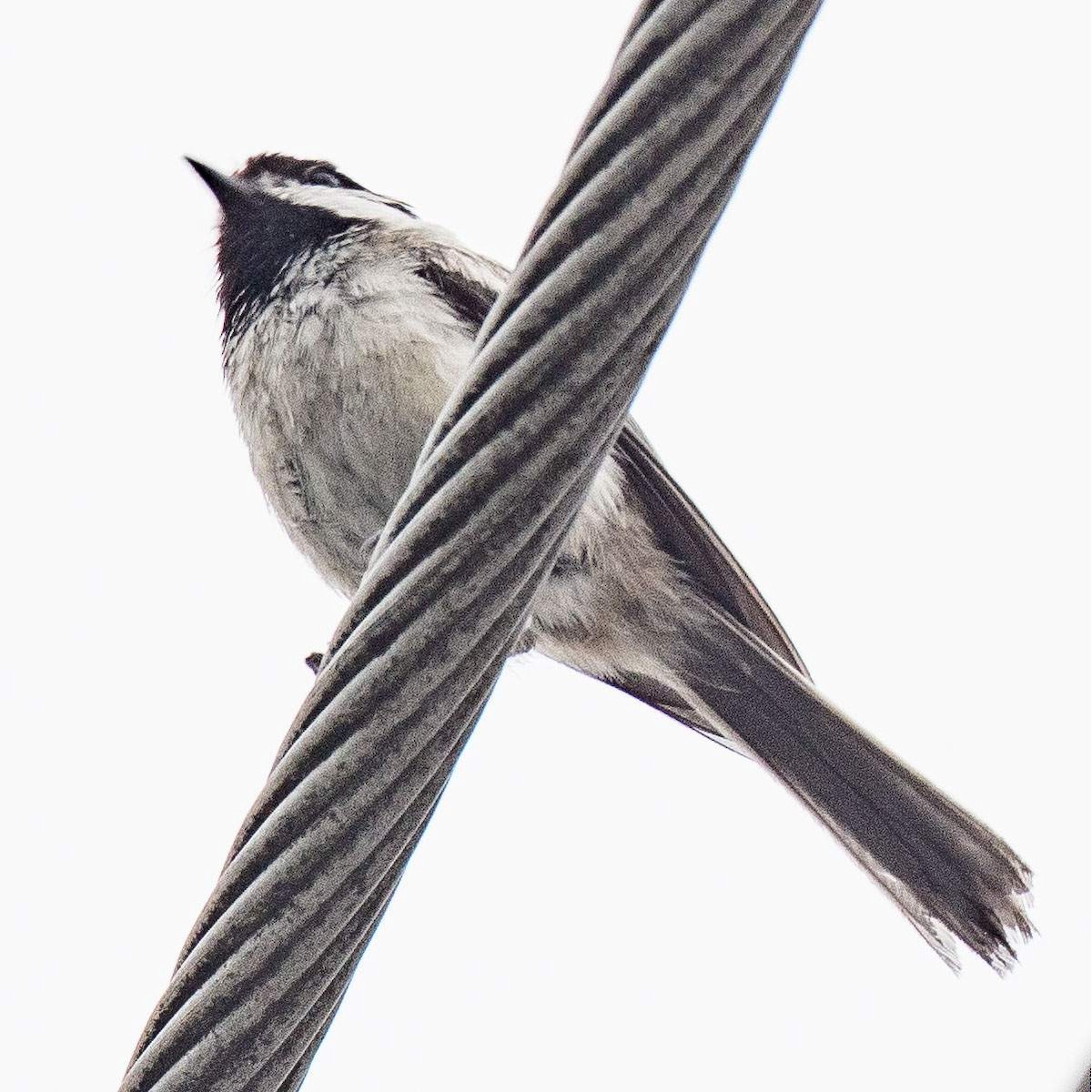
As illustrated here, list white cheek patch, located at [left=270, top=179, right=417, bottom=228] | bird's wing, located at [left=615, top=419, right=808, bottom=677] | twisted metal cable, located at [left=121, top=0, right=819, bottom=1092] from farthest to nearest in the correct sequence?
white cheek patch, located at [left=270, top=179, right=417, bottom=228]
bird's wing, located at [left=615, top=419, right=808, bottom=677]
twisted metal cable, located at [left=121, top=0, right=819, bottom=1092]

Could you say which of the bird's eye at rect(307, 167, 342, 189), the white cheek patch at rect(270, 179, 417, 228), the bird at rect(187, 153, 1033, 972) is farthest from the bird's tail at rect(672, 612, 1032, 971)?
the bird's eye at rect(307, 167, 342, 189)

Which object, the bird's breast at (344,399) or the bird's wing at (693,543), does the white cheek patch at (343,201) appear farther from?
the bird's wing at (693,543)

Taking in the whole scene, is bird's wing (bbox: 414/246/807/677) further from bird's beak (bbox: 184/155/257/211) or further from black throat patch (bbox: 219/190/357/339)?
bird's beak (bbox: 184/155/257/211)

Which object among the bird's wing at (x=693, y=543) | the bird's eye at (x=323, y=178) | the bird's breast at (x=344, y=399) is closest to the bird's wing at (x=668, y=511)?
the bird's wing at (x=693, y=543)

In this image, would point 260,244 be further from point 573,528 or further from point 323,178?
point 573,528

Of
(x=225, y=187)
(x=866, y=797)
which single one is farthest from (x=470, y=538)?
(x=225, y=187)

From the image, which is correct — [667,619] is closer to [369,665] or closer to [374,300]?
[374,300]

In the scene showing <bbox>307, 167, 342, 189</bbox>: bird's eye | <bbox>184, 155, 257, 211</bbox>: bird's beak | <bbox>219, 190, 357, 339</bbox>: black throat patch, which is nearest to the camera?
<bbox>219, 190, 357, 339</bbox>: black throat patch

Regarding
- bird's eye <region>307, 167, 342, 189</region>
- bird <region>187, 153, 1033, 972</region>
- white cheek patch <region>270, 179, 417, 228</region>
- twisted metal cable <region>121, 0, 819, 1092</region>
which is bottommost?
twisted metal cable <region>121, 0, 819, 1092</region>
